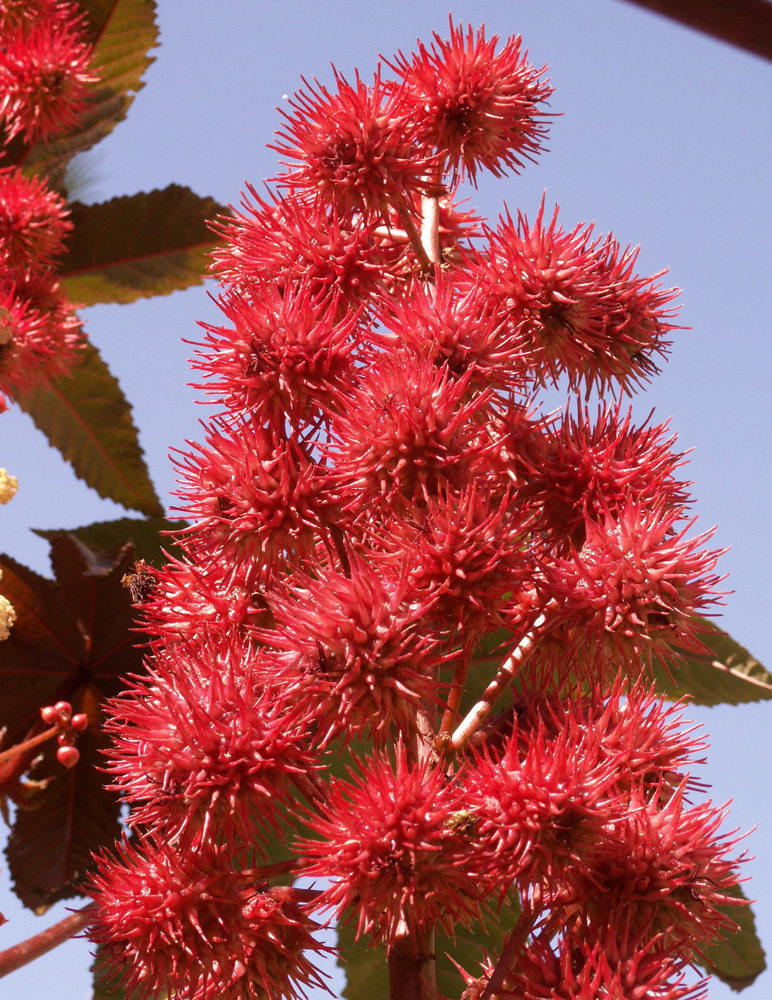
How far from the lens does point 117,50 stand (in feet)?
14.8

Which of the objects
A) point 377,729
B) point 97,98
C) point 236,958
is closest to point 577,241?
point 377,729

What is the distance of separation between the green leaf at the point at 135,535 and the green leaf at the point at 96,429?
17.3 inches

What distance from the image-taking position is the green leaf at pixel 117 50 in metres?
4.40

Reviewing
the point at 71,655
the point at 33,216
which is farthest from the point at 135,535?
the point at 33,216

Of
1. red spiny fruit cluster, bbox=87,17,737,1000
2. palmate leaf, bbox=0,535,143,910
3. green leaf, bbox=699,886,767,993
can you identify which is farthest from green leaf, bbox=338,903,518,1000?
red spiny fruit cluster, bbox=87,17,737,1000

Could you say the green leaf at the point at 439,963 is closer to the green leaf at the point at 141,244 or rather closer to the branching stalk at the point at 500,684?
the branching stalk at the point at 500,684

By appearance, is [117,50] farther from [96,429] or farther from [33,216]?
[96,429]

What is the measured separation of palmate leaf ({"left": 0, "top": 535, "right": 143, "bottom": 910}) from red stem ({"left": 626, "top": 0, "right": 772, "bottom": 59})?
116 inches

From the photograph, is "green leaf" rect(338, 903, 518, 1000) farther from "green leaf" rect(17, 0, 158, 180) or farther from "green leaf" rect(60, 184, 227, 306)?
"green leaf" rect(17, 0, 158, 180)

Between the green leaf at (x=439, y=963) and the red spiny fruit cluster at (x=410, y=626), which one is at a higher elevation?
the red spiny fruit cluster at (x=410, y=626)

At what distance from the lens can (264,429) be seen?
6.22 feet

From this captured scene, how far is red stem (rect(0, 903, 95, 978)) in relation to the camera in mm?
2283

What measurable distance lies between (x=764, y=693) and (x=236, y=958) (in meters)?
1.91

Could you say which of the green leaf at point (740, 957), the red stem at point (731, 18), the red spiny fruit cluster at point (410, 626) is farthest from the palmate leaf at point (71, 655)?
the red stem at point (731, 18)
